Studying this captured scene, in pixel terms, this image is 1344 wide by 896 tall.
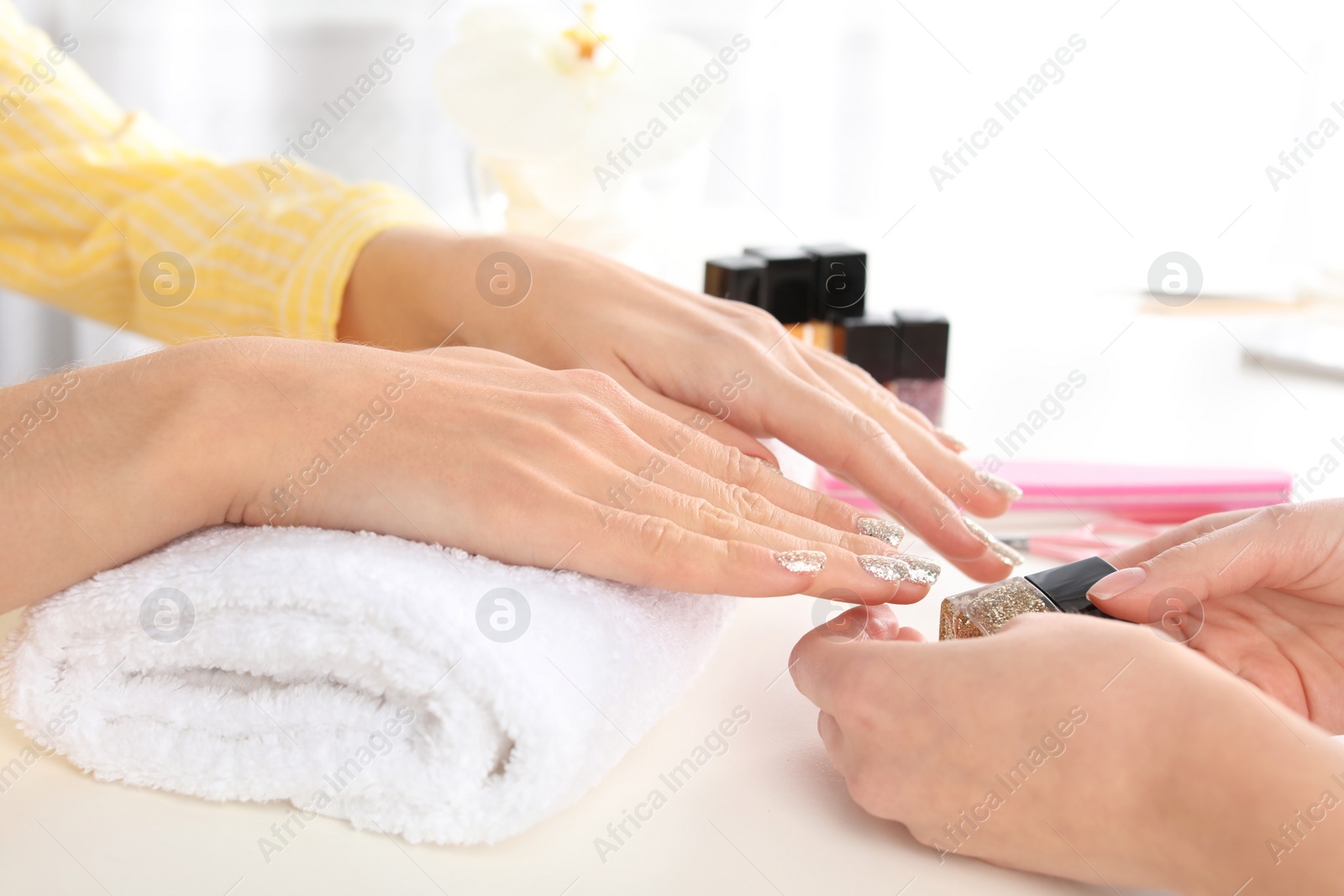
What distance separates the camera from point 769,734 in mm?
499

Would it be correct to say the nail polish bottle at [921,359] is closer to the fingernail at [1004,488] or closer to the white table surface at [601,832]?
the fingernail at [1004,488]

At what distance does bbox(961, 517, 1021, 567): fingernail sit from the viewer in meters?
0.64

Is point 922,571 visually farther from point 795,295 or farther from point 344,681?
point 795,295

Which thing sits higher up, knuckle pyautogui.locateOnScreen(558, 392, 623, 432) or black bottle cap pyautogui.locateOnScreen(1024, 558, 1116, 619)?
black bottle cap pyautogui.locateOnScreen(1024, 558, 1116, 619)

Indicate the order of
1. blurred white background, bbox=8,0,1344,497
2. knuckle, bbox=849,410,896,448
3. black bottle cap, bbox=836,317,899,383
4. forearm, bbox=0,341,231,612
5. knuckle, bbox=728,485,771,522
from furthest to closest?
blurred white background, bbox=8,0,1344,497 < black bottle cap, bbox=836,317,899,383 < knuckle, bbox=849,410,896,448 < knuckle, bbox=728,485,771,522 < forearm, bbox=0,341,231,612

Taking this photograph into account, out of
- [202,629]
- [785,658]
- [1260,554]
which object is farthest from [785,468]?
[202,629]

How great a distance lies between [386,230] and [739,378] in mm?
368

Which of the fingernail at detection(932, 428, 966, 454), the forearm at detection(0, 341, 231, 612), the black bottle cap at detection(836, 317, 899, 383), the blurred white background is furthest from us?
the blurred white background

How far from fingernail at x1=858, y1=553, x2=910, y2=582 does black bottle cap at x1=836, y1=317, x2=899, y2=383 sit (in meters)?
0.38

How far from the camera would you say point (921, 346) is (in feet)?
2.99

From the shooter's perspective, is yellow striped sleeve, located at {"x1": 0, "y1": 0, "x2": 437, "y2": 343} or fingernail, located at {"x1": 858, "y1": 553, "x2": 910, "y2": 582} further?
yellow striped sleeve, located at {"x1": 0, "y1": 0, "x2": 437, "y2": 343}

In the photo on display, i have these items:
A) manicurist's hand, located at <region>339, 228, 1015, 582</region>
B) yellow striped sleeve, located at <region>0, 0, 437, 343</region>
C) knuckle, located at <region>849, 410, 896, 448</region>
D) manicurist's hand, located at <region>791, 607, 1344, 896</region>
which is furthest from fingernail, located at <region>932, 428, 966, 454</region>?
yellow striped sleeve, located at <region>0, 0, 437, 343</region>

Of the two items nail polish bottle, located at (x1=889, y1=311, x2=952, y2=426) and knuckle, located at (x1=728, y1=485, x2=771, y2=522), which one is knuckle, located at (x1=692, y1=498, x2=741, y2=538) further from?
nail polish bottle, located at (x1=889, y1=311, x2=952, y2=426)

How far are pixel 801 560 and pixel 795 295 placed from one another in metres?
0.48
